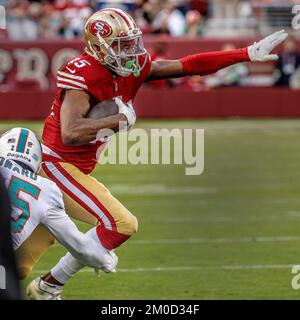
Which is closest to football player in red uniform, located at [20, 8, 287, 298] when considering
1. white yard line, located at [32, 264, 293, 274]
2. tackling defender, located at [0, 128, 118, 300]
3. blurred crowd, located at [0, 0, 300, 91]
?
tackling defender, located at [0, 128, 118, 300]

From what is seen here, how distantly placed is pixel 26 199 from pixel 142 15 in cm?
1584

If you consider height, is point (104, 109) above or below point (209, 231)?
above

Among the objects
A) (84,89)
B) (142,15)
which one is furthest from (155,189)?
(142,15)

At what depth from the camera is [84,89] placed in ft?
20.4

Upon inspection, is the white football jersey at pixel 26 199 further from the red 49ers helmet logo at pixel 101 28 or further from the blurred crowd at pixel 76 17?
the blurred crowd at pixel 76 17

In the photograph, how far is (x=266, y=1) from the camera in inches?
836

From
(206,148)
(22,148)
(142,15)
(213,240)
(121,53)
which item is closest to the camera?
(22,148)

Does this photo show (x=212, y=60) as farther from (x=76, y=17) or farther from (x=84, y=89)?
(x=76, y=17)

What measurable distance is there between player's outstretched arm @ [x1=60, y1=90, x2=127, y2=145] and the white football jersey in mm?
529

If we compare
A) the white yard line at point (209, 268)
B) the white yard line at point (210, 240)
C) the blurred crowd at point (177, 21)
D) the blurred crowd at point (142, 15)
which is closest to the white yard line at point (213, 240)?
the white yard line at point (210, 240)

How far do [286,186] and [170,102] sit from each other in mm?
8042
